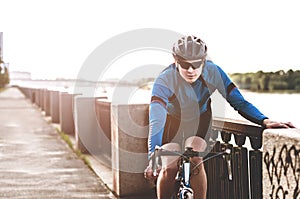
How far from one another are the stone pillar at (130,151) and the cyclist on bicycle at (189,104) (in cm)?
280

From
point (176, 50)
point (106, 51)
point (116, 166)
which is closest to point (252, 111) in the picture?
point (176, 50)

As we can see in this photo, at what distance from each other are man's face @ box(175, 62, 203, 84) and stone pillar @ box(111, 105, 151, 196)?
299 centimetres

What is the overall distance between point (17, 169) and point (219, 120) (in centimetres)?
567

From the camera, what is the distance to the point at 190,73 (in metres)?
4.33

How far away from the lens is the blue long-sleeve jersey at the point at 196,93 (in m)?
4.38

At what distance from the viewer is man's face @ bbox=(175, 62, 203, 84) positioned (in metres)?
4.32

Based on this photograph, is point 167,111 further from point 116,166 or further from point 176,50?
point 116,166

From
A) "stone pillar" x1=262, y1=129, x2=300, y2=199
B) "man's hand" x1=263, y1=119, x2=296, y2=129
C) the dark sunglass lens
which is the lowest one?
"stone pillar" x1=262, y1=129, x2=300, y2=199

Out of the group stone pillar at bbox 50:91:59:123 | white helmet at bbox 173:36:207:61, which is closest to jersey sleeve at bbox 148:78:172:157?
white helmet at bbox 173:36:207:61

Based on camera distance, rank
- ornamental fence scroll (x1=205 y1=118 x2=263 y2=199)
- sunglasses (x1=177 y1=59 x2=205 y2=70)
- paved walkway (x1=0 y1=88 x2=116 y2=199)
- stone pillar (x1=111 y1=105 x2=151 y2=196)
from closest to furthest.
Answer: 1. sunglasses (x1=177 y1=59 x2=205 y2=70)
2. ornamental fence scroll (x1=205 y1=118 x2=263 y2=199)
3. stone pillar (x1=111 y1=105 x2=151 y2=196)
4. paved walkway (x1=0 y1=88 x2=116 y2=199)

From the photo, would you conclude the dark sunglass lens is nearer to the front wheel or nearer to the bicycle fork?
the bicycle fork

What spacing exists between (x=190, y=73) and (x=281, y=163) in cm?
101

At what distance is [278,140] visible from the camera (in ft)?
12.4

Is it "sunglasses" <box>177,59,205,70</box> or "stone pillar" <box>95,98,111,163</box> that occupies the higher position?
"sunglasses" <box>177,59,205,70</box>
